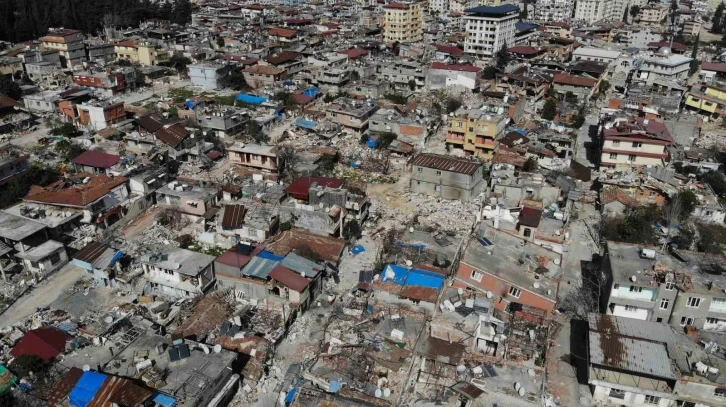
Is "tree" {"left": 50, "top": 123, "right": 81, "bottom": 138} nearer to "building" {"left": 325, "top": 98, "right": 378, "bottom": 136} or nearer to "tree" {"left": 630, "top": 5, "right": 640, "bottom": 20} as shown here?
"building" {"left": 325, "top": 98, "right": 378, "bottom": 136}

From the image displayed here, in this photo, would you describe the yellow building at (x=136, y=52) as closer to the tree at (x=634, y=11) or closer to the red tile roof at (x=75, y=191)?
the red tile roof at (x=75, y=191)

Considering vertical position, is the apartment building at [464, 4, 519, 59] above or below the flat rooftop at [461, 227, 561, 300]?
above

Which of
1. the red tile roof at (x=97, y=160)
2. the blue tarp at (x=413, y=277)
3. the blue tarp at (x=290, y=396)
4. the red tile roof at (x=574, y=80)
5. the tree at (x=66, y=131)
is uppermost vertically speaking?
the red tile roof at (x=97, y=160)

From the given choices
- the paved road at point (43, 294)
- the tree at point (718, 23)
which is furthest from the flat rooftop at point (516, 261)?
the tree at point (718, 23)

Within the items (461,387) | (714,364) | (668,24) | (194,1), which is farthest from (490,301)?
(194,1)

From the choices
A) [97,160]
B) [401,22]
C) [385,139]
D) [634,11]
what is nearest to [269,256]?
[97,160]

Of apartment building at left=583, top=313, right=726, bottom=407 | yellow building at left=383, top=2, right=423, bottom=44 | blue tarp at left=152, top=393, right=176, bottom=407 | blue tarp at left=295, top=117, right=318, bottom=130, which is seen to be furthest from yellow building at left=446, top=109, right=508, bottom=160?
yellow building at left=383, top=2, right=423, bottom=44
